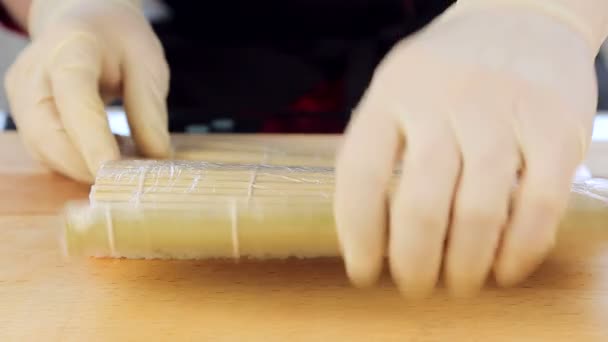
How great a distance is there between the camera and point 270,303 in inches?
20.1

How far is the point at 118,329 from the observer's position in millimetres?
481

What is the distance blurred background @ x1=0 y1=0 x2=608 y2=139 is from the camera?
41.3 inches

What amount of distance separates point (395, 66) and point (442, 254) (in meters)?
0.15

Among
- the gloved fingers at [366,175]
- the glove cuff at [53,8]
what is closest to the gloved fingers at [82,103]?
the glove cuff at [53,8]

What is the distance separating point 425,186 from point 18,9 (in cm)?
94

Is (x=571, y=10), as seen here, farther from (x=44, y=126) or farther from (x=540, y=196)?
(x=44, y=126)

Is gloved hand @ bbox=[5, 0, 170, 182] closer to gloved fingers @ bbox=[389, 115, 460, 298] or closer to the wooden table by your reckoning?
the wooden table

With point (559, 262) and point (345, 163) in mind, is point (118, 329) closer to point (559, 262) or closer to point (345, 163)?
point (345, 163)

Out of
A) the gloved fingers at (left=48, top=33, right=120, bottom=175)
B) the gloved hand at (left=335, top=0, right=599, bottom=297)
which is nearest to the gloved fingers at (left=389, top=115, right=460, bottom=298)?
the gloved hand at (left=335, top=0, right=599, bottom=297)

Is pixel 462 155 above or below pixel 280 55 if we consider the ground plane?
above

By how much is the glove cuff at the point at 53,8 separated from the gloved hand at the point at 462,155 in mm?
497

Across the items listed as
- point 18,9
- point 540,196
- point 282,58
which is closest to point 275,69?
point 282,58

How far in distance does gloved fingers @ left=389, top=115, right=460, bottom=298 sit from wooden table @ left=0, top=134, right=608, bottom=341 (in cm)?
9

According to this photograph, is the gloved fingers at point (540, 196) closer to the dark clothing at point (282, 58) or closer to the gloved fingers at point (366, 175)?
the gloved fingers at point (366, 175)
